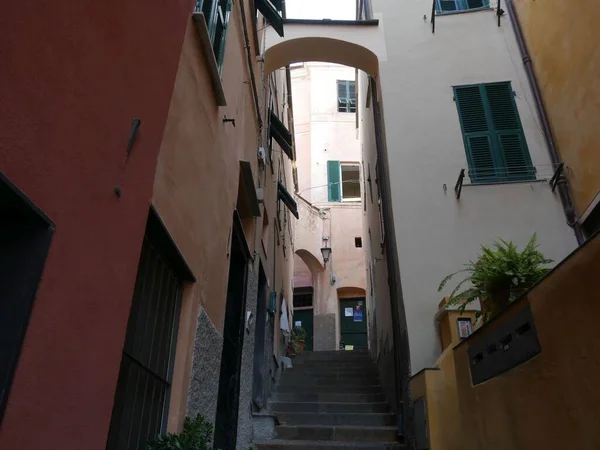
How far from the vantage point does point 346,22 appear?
30.1 ft

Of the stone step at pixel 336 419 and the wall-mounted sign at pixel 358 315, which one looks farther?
the wall-mounted sign at pixel 358 315

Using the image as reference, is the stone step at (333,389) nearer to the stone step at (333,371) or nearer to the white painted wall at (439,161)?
the stone step at (333,371)

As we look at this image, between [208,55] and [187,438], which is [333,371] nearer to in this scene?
[187,438]

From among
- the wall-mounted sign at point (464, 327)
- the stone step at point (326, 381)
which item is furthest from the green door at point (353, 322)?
the wall-mounted sign at point (464, 327)

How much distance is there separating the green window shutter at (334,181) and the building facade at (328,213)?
37 millimetres

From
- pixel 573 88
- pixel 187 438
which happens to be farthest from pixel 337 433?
pixel 573 88

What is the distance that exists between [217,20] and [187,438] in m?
3.70

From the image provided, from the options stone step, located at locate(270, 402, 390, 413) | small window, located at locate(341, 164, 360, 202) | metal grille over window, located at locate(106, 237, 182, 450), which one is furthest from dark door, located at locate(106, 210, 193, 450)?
small window, located at locate(341, 164, 360, 202)

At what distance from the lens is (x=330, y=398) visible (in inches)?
324

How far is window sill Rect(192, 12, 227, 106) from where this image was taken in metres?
3.91

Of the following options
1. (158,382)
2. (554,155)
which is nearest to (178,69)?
(158,382)

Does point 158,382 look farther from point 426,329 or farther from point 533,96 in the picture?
point 533,96

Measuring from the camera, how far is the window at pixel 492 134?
23.8 feet

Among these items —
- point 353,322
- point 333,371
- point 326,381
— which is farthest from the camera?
point 353,322
